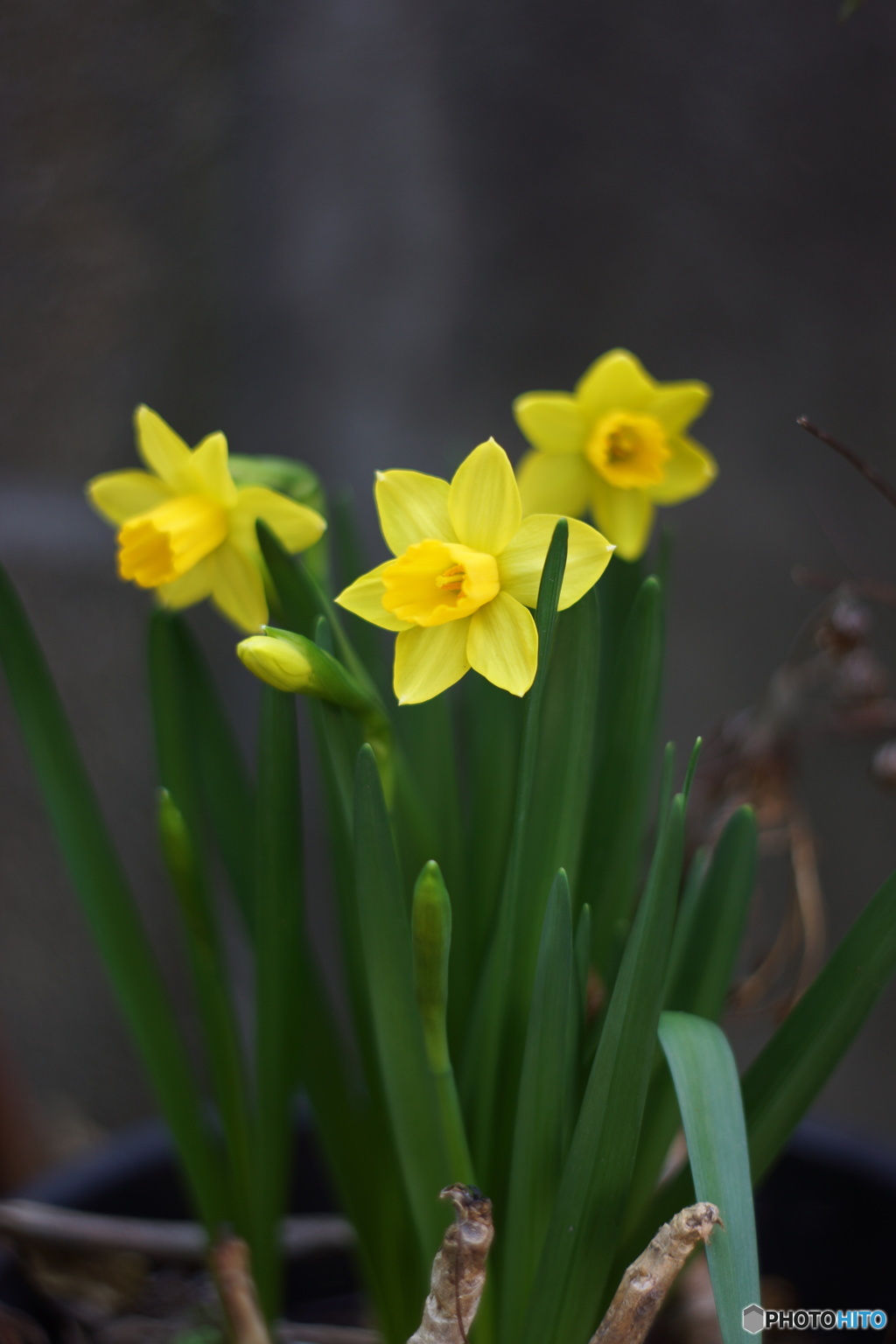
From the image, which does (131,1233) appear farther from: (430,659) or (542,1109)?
(430,659)

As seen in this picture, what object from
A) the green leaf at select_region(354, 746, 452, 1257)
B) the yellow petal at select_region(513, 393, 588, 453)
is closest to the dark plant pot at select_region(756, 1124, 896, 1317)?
the green leaf at select_region(354, 746, 452, 1257)

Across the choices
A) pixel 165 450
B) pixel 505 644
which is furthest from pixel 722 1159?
pixel 165 450

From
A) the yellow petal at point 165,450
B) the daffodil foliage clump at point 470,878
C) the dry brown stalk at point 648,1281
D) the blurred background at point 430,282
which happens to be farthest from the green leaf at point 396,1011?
the blurred background at point 430,282

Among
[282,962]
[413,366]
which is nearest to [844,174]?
[413,366]

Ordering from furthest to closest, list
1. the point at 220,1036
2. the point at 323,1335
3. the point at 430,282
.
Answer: the point at 430,282 → the point at 323,1335 → the point at 220,1036

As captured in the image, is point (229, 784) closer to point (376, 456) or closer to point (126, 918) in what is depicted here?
point (126, 918)

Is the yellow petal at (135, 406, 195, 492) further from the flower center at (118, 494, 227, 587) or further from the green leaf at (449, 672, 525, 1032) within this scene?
the green leaf at (449, 672, 525, 1032)

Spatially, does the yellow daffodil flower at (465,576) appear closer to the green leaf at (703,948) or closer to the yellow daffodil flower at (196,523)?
the yellow daffodil flower at (196,523)
